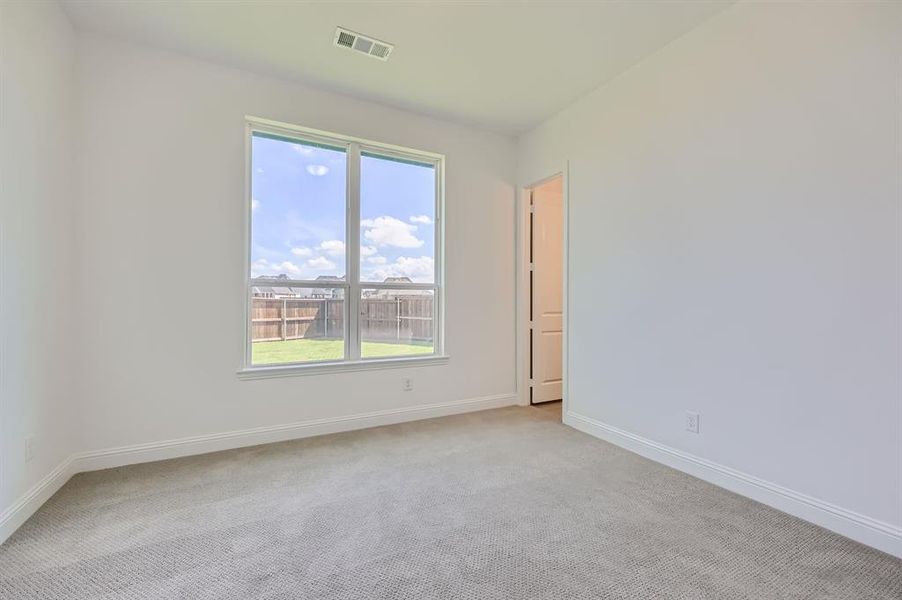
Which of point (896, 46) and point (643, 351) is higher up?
point (896, 46)

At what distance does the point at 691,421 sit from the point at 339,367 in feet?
8.81

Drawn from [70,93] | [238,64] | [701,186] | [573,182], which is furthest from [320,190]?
[701,186]

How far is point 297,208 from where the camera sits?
326 cm

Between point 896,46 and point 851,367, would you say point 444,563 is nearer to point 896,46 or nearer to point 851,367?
point 851,367

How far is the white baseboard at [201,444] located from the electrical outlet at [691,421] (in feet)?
6.36

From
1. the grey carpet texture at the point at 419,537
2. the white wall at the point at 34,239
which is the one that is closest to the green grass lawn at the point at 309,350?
the grey carpet texture at the point at 419,537

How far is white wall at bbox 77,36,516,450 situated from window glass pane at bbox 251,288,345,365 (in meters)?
0.16

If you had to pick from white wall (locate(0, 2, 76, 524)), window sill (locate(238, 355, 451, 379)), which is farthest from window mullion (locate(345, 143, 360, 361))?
white wall (locate(0, 2, 76, 524))

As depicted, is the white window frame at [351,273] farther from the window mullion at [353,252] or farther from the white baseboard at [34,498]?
the white baseboard at [34,498]

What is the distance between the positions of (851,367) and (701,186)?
50.2 inches

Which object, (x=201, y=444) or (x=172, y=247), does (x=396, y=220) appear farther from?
(x=201, y=444)

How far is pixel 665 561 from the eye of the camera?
1.66m

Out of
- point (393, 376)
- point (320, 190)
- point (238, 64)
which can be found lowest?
point (393, 376)

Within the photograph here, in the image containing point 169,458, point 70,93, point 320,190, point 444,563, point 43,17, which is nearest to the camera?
point 444,563
